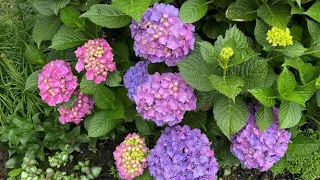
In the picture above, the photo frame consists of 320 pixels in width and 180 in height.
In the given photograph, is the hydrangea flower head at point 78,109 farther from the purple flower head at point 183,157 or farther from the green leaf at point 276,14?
the green leaf at point 276,14

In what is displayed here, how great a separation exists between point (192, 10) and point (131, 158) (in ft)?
2.14

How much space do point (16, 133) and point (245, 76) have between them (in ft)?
3.86

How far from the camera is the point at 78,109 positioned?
1973 millimetres

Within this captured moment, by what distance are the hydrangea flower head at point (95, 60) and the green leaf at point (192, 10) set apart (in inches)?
13.4

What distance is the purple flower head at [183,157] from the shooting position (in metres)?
1.71

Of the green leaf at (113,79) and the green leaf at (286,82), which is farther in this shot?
the green leaf at (113,79)

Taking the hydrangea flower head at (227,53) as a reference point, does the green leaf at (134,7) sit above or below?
above

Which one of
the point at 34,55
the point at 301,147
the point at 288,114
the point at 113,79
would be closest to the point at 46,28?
the point at 34,55

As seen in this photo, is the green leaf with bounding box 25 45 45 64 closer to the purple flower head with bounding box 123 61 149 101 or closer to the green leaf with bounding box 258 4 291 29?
the purple flower head with bounding box 123 61 149 101

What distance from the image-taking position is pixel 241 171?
91.0 inches

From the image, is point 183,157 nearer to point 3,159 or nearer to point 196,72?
point 196,72

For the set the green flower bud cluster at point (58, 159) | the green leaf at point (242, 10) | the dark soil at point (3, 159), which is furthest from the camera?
the dark soil at point (3, 159)

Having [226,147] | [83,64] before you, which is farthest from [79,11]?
[226,147]

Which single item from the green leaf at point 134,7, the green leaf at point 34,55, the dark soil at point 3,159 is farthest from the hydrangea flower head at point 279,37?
the dark soil at point 3,159
